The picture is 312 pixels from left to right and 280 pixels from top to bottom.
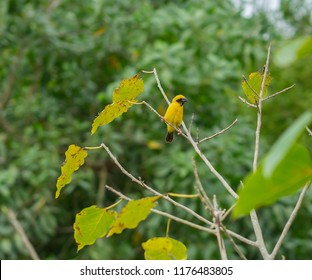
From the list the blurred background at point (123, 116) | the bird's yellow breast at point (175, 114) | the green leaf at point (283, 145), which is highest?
the green leaf at point (283, 145)

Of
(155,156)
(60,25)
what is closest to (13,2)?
(60,25)

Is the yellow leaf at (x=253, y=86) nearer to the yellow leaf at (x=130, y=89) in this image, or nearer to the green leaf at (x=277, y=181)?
the yellow leaf at (x=130, y=89)

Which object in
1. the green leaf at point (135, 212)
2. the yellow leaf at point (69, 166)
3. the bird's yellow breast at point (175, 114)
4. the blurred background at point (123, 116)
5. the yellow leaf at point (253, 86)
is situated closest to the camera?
the green leaf at point (135, 212)

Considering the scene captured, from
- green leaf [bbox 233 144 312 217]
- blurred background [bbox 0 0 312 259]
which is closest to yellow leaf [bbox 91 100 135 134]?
green leaf [bbox 233 144 312 217]

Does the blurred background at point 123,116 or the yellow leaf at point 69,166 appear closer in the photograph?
the yellow leaf at point 69,166

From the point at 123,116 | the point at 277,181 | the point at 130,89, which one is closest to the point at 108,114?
the point at 130,89

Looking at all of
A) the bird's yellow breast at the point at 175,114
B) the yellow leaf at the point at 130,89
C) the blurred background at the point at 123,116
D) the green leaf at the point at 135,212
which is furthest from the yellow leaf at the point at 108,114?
the blurred background at the point at 123,116

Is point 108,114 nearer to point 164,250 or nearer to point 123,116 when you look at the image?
point 164,250
